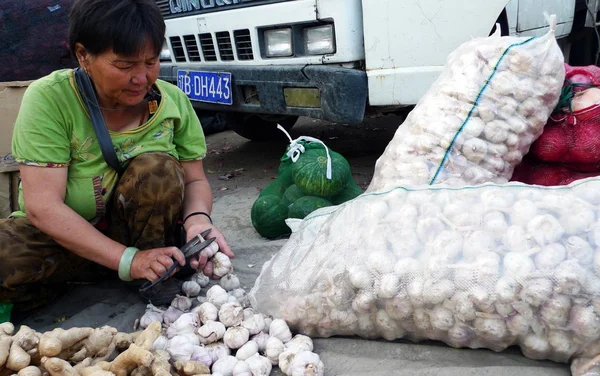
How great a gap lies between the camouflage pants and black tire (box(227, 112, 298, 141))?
2425mm

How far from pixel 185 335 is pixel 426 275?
0.78 metres

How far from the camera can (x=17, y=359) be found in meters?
1.45

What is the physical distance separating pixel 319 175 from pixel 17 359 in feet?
5.29

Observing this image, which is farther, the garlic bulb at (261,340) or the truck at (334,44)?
the truck at (334,44)

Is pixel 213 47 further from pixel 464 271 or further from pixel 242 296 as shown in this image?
pixel 464 271

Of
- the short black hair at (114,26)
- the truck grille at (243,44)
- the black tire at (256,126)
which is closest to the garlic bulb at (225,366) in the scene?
the short black hair at (114,26)

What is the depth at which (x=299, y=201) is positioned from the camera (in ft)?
8.95

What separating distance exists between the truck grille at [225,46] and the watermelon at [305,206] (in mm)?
1295

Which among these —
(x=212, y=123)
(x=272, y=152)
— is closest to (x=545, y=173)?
(x=272, y=152)

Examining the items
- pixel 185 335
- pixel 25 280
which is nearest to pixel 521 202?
pixel 185 335

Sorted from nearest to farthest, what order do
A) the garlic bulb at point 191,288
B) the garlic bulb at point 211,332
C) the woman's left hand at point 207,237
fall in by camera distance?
the garlic bulb at point 211,332 < the woman's left hand at point 207,237 < the garlic bulb at point 191,288

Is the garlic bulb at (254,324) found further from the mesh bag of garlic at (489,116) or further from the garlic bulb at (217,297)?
the mesh bag of garlic at (489,116)

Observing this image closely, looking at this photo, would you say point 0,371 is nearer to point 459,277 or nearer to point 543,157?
point 459,277

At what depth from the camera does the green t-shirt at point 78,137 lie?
1.86 metres
